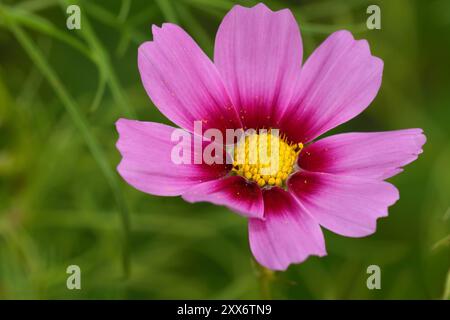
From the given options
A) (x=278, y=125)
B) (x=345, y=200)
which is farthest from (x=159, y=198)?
(x=345, y=200)

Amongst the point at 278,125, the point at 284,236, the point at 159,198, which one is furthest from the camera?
the point at 159,198

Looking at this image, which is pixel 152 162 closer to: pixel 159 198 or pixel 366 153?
pixel 366 153

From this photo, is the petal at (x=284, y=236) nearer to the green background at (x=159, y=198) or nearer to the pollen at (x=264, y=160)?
the pollen at (x=264, y=160)

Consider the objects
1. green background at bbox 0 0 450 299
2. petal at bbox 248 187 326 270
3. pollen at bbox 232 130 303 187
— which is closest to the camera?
petal at bbox 248 187 326 270

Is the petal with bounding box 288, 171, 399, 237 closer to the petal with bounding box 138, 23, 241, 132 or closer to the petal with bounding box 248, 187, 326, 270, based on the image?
→ the petal with bounding box 248, 187, 326, 270

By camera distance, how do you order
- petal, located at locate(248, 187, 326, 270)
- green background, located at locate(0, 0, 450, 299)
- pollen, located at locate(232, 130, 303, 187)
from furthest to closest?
1. green background, located at locate(0, 0, 450, 299)
2. pollen, located at locate(232, 130, 303, 187)
3. petal, located at locate(248, 187, 326, 270)

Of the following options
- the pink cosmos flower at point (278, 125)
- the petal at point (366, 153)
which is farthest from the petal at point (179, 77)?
the petal at point (366, 153)

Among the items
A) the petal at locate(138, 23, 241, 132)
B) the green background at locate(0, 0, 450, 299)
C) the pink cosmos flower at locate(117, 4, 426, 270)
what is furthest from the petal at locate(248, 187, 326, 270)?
the green background at locate(0, 0, 450, 299)
